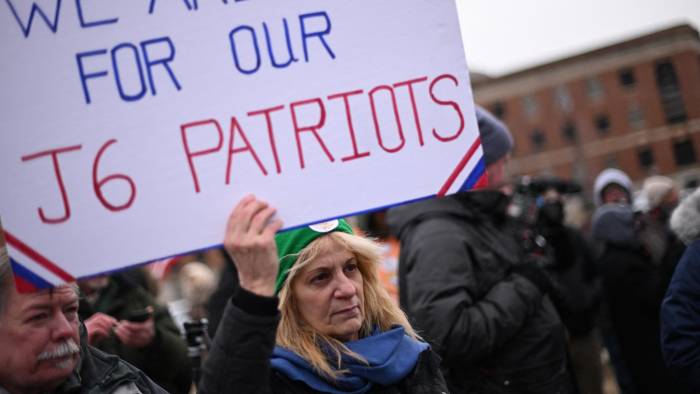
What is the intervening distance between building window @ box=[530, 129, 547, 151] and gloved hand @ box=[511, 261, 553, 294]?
58.2m

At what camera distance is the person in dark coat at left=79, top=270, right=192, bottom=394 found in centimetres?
345

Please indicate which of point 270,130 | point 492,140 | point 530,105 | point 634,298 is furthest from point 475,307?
point 530,105

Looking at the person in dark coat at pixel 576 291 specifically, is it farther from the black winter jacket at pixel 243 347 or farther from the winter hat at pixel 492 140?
the black winter jacket at pixel 243 347

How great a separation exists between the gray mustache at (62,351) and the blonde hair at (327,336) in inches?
25.4

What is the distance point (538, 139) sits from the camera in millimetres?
59906

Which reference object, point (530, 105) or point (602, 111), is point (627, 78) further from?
point (530, 105)

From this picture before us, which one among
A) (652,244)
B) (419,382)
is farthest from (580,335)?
(419,382)

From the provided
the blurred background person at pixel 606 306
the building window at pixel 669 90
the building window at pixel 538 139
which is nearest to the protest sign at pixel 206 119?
the blurred background person at pixel 606 306

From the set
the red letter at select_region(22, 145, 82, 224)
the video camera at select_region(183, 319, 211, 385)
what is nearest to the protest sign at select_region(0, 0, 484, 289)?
the red letter at select_region(22, 145, 82, 224)

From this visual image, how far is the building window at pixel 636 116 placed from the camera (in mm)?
54625

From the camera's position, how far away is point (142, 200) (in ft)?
5.81

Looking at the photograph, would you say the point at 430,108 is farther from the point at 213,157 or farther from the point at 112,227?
the point at 112,227

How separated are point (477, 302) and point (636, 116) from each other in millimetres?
56329

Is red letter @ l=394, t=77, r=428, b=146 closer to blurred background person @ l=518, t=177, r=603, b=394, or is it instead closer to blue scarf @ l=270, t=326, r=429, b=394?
blue scarf @ l=270, t=326, r=429, b=394
